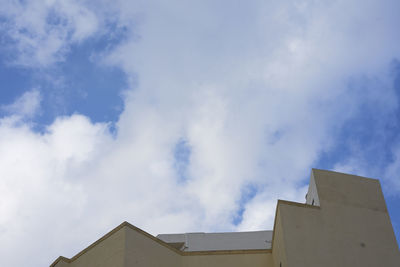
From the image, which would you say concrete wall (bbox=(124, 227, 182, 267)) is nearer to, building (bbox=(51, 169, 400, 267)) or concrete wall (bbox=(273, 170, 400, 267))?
building (bbox=(51, 169, 400, 267))

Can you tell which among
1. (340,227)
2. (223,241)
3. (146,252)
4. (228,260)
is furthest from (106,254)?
(223,241)

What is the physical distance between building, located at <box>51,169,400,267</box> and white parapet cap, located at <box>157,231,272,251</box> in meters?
9.94

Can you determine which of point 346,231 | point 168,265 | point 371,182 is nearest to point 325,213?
point 346,231

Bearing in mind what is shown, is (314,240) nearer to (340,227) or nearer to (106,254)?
(340,227)

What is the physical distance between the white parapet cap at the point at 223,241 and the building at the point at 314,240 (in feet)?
32.6

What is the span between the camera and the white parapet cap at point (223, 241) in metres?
30.7

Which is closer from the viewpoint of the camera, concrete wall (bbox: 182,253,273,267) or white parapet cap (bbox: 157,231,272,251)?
concrete wall (bbox: 182,253,273,267)

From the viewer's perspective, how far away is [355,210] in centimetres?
1952

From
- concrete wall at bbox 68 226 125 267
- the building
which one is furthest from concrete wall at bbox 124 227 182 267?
concrete wall at bbox 68 226 125 267

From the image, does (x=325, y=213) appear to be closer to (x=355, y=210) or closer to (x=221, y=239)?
(x=355, y=210)

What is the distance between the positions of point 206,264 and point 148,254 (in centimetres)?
285

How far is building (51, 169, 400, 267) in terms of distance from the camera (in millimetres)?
18234

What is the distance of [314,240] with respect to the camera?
18500mm

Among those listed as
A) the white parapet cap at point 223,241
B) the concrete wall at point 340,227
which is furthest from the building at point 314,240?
the white parapet cap at point 223,241
